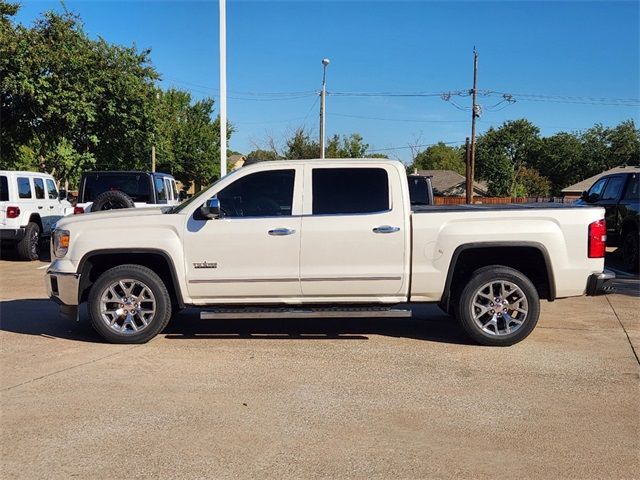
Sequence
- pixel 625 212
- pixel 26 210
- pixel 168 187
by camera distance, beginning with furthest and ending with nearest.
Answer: pixel 168 187
pixel 26 210
pixel 625 212

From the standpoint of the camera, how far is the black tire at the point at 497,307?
610 cm

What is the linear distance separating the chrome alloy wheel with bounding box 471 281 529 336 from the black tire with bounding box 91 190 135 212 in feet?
26.3

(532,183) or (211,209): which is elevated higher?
(532,183)

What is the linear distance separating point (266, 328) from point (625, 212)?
8764 mm

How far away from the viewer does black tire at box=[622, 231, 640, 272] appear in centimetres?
1171

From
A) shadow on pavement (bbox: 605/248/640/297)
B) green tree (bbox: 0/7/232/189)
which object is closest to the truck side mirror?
shadow on pavement (bbox: 605/248/640/297)

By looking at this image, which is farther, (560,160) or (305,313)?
(560,160)

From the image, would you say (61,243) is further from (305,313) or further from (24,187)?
(24,187)

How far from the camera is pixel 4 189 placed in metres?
13.0

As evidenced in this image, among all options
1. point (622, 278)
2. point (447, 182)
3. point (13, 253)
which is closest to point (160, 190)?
point (13, 253)

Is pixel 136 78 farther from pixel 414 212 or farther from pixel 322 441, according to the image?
pixel 322 441

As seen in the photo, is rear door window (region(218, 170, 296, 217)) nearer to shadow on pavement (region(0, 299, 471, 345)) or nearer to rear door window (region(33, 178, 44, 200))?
shadow on pavement (region(0, 299, 471, 345))

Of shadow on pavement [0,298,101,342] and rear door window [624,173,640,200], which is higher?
rear door window [624,173,640,200]

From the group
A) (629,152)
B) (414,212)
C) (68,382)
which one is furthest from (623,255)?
(629,152)
